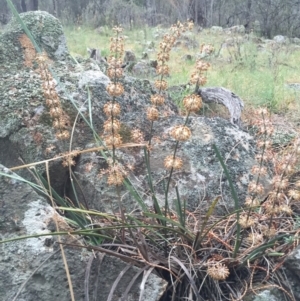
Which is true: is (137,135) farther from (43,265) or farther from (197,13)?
(197,13)

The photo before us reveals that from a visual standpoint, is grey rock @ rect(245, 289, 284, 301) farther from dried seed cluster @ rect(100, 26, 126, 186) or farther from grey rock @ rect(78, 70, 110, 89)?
grey rock @ rect(78, 70, 110, 89)

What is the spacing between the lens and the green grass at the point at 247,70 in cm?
423

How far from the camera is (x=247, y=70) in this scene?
22.0ft

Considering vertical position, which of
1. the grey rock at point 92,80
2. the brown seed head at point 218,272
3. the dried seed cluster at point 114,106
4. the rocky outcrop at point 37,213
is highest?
the dried seed cluster at point 114,106

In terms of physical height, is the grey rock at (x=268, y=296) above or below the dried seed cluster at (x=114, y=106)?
below

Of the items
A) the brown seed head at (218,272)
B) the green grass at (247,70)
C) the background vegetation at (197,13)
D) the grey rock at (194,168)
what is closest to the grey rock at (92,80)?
the grey rock at (194,168)

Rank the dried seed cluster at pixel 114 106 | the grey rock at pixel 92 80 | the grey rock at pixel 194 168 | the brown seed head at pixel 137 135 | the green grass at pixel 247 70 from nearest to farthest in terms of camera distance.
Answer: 1. the dried seed cluster at pixel 114 106
2. the brown seed head at pixel 137 135
3. the grey rock at pixel 194 168
4. the grey rock at pixel 92 80
5. the green grass at pixel 247 70

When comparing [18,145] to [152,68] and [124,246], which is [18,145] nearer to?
[124,246]

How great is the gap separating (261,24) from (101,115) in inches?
487

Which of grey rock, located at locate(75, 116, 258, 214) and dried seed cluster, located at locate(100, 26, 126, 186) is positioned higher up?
dried seed cluster, located at locate(100, 26, 126, 186)

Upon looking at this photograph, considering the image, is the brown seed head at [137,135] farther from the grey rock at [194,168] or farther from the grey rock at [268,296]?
the grey rock at [268,296]

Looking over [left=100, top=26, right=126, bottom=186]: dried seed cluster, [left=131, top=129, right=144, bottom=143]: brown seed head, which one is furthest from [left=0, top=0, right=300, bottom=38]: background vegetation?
[left=100, top=26, right=126, bottom=186]: dried seed cluster

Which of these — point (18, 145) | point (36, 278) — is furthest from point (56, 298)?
point (18, 145)

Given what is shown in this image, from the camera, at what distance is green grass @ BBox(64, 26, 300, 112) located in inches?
167
